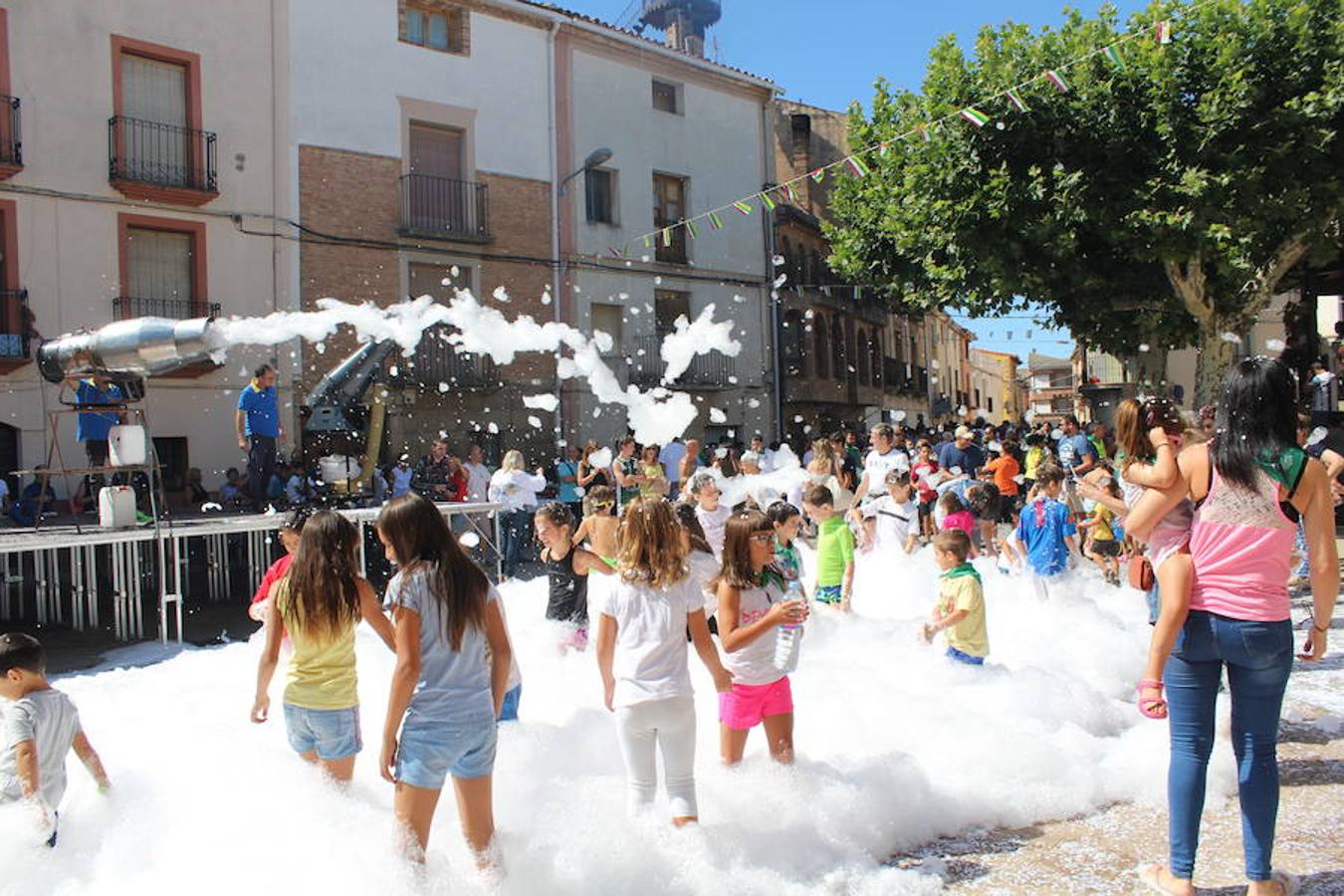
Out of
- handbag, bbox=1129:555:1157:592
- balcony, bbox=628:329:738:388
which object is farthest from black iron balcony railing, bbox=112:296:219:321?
handbag, bbox=1129:555:1157:592

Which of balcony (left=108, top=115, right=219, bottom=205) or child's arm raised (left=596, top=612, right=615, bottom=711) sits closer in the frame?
child's arm raised (left=596, top=612, right=615, bottom=711)

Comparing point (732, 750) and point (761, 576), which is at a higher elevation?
point (761, 576)

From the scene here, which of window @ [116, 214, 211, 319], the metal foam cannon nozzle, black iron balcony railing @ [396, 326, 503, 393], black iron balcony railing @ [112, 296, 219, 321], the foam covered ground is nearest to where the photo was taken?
the foam covered ground

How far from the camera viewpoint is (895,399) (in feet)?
122

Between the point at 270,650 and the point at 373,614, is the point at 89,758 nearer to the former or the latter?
the point at 270,650

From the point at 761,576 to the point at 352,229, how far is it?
15758mm

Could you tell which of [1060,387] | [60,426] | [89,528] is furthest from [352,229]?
[1060,387]

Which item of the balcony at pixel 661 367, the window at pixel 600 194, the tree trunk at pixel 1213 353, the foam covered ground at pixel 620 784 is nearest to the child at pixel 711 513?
the foam covered ground at pixel 620 784

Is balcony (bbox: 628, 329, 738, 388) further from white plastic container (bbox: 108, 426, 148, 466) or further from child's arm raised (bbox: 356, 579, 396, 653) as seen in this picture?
child's arm raised (bbox: 356, 579, 396, 653)

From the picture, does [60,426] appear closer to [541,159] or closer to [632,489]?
[632,489]

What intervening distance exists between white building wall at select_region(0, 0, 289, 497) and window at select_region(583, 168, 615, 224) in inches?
260

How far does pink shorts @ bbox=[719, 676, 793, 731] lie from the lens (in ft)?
13.9

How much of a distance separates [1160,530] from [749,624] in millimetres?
1536

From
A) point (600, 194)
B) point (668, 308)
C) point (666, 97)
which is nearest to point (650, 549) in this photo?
point (600, 194)
